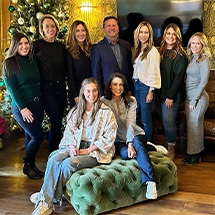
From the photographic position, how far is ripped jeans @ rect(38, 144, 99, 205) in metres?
2.67

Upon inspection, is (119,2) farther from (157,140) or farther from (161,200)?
(161,200)

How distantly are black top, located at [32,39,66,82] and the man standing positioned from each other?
1.10ft

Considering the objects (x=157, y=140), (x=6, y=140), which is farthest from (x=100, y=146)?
(x=6, y=140)

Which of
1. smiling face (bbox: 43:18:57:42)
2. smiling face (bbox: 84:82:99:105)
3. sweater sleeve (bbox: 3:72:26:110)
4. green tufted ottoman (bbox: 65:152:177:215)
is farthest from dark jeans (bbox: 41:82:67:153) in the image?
green tufted ottoman (bbox: 65:152:177:215)

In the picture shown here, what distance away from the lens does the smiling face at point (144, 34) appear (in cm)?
349

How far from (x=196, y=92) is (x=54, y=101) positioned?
1.47m

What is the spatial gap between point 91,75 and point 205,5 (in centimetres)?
239

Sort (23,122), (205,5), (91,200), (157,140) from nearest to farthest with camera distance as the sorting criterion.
→ (91,200), (23,122), (157,140), (205,5)

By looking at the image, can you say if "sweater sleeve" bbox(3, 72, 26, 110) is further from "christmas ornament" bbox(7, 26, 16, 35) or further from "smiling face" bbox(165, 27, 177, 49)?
"smiling face" bbox(165, 27, 177, 49)

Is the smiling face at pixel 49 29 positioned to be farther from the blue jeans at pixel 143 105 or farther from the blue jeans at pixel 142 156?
the blue jeans at pixel 142 156

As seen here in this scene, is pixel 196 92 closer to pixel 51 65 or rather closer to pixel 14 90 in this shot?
pixel 51 65

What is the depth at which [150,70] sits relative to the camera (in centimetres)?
351

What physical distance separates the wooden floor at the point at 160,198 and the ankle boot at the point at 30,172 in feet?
0.15

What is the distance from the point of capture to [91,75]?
3.55 metres
